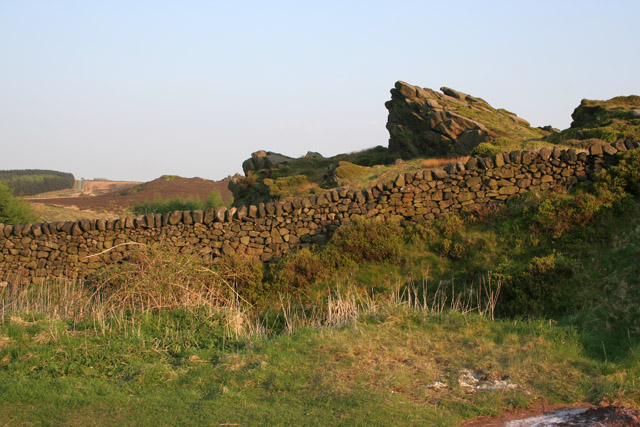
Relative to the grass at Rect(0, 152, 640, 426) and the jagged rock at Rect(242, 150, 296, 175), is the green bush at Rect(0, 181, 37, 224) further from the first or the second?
the grass at Rect(0, 152, 640, 426)

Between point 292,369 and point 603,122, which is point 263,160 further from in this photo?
point 292,369

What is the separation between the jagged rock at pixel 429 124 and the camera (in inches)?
1025

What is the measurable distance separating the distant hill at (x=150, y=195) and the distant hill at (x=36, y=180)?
13246 mm

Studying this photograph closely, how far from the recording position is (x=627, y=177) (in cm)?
1267

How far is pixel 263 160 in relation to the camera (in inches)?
1378

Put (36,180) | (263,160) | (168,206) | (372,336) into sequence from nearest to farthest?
(372,336)
(263,160)
(168,206)
(36,180)

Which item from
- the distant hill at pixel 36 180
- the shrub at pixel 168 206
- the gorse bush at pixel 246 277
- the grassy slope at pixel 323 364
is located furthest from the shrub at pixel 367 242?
the distant hill at pixel 36 180

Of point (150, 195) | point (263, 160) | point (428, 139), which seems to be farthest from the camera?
point (150, 195)

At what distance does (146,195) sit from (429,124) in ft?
205

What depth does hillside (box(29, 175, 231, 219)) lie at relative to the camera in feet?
220

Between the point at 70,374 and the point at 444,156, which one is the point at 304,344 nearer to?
the point at 70,374

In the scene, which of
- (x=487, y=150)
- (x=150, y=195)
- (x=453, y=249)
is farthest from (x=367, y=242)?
(x=150, y=195)

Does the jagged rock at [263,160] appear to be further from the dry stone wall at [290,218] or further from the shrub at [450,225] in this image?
the shrub at [450,225]

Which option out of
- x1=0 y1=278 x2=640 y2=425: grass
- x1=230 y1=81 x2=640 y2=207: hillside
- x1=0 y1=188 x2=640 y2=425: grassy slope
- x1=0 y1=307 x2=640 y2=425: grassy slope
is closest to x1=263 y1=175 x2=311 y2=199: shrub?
x1=230 y1=81 x2=640 y2=207: hillside
